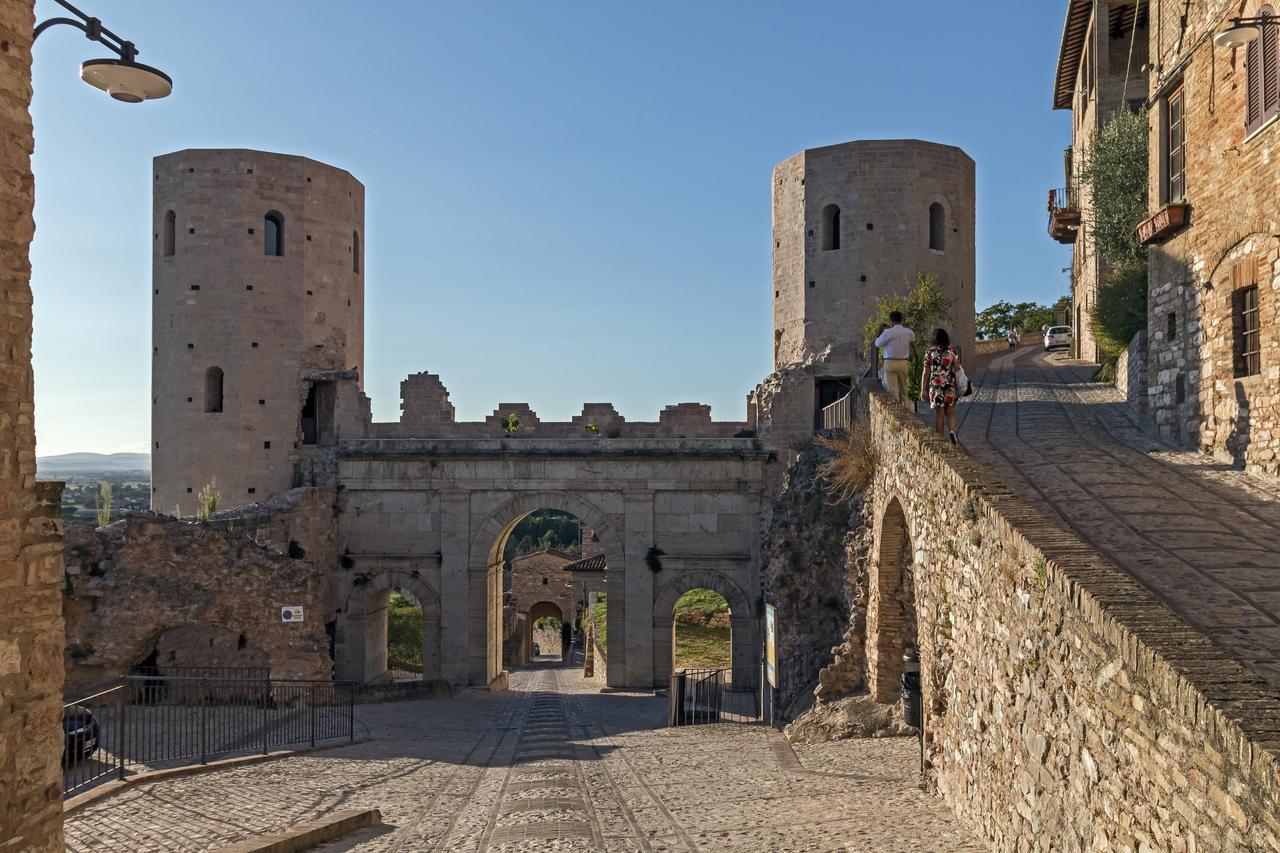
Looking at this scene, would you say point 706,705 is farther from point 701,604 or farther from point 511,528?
point 701,604

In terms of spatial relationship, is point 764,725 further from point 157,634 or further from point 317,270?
point 317,270

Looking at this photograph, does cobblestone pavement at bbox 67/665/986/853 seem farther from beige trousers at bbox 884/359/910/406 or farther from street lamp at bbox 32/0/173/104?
street lamp at bbox 32/0/173/104

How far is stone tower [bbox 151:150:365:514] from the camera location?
24703 millimetres

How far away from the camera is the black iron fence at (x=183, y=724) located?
41.0ft

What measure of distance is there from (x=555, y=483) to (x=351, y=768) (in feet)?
35.1

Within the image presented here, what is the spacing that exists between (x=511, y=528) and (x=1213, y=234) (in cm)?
1648

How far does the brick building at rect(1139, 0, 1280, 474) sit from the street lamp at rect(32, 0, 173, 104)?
10341 mm

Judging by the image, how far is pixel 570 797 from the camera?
37.7ft

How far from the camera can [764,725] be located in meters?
16.7

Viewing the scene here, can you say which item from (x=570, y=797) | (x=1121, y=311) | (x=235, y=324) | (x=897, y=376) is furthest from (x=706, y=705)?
(x=235, y=324)

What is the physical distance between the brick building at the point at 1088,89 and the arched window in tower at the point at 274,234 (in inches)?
835

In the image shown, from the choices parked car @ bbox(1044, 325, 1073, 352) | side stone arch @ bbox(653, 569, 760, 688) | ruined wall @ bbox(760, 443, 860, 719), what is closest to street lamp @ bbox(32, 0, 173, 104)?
ruined wall @ bbox(760, 443, 860, 719)

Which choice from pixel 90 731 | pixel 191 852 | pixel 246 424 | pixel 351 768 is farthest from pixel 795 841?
pixel 246 424

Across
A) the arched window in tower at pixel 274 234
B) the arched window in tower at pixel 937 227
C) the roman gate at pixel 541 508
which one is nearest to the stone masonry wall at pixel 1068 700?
the roman gate at pixel 541 508
